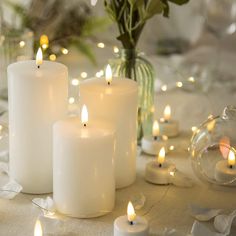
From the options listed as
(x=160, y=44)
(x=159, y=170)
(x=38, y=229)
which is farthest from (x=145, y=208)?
(x=160, y=44)

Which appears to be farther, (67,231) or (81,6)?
(81,6)

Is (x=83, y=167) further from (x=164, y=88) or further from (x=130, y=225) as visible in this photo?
(x=164, y=88)

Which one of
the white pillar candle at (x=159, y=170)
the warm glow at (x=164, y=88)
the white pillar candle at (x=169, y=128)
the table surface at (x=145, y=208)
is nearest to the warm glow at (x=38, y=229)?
the table surface at (x=145, y=208)

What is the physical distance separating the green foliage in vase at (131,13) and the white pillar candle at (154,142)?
18cm

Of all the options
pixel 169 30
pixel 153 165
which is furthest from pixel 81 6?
pixel 153 165

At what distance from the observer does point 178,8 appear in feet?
6.77

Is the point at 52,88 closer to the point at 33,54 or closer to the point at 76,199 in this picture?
the point at 76,199

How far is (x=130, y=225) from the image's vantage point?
96cm

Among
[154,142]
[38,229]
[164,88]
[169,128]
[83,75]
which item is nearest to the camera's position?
[38,229]

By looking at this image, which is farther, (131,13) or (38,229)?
(131,13)

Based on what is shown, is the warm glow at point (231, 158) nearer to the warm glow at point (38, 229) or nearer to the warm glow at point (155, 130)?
the warm glow at point (155, 130)

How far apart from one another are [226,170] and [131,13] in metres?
0.34

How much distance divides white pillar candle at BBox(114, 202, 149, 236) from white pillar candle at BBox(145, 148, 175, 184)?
0.21 meters

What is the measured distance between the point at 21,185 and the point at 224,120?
378 mm
